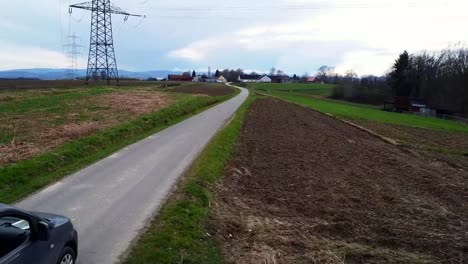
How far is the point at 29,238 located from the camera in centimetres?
526

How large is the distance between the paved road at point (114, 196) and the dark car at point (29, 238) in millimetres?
1222

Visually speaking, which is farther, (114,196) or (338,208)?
(338,208)

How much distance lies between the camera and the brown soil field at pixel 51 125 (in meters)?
15.3

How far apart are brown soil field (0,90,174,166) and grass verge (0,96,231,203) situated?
68cm

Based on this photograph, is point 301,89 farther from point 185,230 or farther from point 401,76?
point 185,230

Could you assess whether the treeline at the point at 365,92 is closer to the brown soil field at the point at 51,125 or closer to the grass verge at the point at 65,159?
the brown soil field at the point at 51,125

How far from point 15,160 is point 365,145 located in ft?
54.5

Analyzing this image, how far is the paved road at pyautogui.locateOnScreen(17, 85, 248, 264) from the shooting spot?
25.8 ft

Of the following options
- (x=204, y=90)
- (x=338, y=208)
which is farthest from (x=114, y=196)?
(x=204, y=90)

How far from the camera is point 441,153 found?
24.4 m

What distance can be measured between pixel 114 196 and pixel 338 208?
17.4 feet

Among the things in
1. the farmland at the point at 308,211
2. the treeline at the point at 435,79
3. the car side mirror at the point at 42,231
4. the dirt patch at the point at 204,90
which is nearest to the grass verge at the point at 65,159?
the farmland at the point at 308,211

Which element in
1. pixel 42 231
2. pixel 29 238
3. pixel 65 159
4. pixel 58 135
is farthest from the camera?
pixel 58 135

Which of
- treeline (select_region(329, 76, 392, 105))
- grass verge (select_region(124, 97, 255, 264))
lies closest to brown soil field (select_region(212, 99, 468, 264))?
grass verge (select_region(124, 97, 255, 264))
